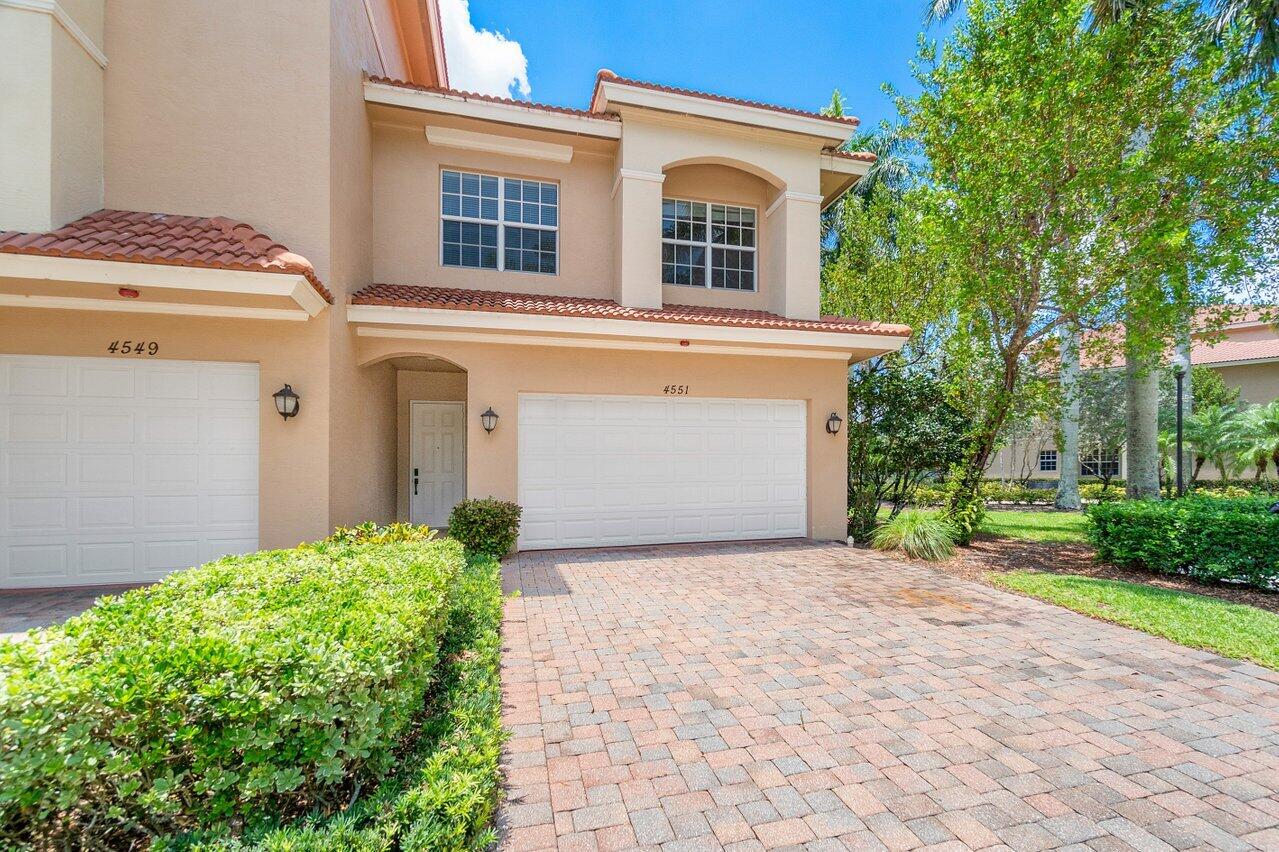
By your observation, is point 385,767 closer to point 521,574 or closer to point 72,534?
point 521,574

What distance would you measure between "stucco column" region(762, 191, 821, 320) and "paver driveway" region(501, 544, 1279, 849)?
6682 millimetres

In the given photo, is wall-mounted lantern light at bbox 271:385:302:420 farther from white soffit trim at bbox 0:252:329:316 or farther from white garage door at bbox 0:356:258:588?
white soffit trim at bbox 0:252:329:316

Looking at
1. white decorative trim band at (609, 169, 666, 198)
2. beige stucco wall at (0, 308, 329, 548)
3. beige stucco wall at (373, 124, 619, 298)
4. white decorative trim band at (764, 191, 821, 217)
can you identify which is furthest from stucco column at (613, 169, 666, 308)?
beige stucco wall at (0, 308, 329, 548)

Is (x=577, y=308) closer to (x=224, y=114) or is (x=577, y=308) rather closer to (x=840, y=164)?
(x=224, y=114)

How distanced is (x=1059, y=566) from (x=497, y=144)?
1270 centimetres

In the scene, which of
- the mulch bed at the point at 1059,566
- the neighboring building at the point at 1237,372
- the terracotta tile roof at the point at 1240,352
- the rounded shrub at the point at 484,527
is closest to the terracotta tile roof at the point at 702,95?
the rounded shrub at the point at 484,527

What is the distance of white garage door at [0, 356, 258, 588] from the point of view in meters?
7.00

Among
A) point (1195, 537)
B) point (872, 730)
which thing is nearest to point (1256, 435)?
point (1195, 537)

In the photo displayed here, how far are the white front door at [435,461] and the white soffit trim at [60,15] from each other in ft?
22.9

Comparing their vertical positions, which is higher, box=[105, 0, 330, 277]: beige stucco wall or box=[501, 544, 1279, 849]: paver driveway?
box=[105, 0, 330, 277]: beige stucco wall

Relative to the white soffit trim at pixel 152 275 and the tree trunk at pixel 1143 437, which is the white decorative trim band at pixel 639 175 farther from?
the tree trunk at pixel 1143 437

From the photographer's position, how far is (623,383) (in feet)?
33.2

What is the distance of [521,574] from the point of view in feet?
26.5

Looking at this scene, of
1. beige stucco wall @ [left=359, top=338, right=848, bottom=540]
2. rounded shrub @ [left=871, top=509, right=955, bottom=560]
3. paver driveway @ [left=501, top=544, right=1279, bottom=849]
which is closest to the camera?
paver driveway @ [left=501, top=544, right=1279, bottom=849]
